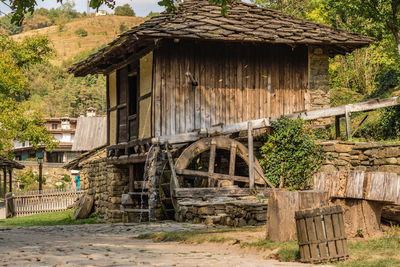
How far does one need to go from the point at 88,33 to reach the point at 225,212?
130 meters

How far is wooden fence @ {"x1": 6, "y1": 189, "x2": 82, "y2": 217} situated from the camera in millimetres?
25359

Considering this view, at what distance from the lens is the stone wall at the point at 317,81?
14.6m

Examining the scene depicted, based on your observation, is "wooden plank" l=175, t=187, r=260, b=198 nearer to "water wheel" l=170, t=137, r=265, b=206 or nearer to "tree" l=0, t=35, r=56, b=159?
"water wheel" l=170, t=137, r=265, b=206

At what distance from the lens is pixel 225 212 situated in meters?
10.4

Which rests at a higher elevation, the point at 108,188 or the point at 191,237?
the point at 108,188

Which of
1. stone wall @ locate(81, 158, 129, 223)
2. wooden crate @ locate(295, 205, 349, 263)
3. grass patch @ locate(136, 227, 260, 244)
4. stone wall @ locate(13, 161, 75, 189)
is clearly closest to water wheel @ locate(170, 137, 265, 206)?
stone wall @ locate(81, 158, 129, 223)

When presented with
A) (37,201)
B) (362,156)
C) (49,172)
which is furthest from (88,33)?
(362,156)

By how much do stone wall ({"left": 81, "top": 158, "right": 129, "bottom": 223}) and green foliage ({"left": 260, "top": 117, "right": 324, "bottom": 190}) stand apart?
16.5ft

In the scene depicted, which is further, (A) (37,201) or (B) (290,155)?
(A) (37,201)

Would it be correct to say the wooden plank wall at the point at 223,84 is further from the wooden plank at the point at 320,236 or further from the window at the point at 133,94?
the wooden plank at the point at 320,236

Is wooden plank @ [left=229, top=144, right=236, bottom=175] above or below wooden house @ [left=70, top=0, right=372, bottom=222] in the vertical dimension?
below

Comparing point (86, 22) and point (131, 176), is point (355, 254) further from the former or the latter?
point (86, 22)

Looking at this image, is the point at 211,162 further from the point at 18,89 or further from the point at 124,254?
the point at 18,89

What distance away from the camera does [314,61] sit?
14.6m
